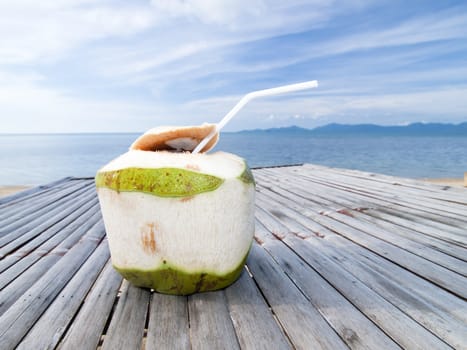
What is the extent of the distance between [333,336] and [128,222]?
930mm

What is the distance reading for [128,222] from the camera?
1290mm

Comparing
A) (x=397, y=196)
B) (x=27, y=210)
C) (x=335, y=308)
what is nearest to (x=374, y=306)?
(x=335, y=308)

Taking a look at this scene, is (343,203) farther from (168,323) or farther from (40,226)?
(40,226)

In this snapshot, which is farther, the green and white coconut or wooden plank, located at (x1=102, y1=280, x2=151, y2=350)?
the green and white coconut

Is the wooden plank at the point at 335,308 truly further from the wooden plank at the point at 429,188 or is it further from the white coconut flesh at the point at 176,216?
the wooden plank at the point at 429,188

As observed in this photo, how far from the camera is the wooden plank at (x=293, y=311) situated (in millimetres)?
1105

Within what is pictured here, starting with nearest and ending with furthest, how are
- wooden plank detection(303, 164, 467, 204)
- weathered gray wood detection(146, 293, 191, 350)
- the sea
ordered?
weathered gray wood detection(146, 293, 191, 350) < wooden plank detection(303, 164, 467, 204) < the sea

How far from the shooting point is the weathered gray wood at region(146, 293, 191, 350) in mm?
1099

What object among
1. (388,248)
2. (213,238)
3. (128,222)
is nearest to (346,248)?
(388,248)

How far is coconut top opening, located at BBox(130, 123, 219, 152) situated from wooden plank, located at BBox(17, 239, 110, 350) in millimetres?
776

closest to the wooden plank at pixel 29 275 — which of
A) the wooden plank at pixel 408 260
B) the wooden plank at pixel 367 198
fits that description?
the wooden plank at pixel 408 260

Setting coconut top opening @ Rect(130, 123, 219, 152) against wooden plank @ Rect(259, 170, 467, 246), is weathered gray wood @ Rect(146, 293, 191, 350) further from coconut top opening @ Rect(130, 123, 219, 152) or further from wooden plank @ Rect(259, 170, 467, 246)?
wooden plank @ Rect(259, 170, 467, 246)

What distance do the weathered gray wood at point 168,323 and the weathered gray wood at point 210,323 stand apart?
3cm

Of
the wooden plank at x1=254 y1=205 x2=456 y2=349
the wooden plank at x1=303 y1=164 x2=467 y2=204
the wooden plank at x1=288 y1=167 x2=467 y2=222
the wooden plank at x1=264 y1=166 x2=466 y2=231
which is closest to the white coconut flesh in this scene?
the wooden plank at x1=254 y1=205 x2=456 y2=349
